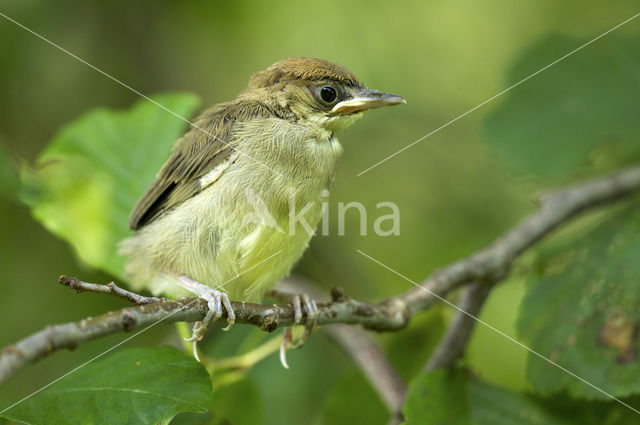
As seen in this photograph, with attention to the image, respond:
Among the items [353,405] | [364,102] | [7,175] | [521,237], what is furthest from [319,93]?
[353,405]

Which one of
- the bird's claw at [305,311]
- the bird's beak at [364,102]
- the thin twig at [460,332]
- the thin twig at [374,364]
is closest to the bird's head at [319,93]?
the bird's beak at [364,102]

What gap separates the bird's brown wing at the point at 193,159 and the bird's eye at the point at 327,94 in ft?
1.00

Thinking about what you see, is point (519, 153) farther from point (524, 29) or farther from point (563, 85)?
point (524, 29)

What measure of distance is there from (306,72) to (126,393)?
182cm

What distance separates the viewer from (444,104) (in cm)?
647

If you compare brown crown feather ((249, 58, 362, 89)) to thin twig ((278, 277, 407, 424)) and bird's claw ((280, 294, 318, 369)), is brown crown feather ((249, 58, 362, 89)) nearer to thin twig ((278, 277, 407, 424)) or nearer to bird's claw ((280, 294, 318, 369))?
bird's claw ((280, 294, 318, 369))

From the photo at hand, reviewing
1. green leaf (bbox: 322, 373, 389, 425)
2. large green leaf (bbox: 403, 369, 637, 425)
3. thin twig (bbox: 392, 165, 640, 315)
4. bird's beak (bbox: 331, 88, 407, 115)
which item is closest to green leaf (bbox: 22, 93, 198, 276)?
bird's beak (bbox: 331, 88, 407, 115)

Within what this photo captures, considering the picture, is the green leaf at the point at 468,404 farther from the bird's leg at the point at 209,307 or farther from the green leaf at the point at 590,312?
the bird's leg at the point at 209,307

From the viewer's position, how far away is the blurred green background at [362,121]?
179 inches

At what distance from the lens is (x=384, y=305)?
A: 291 centimetres

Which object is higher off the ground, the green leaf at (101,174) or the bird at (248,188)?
the green leaf at (101,174)

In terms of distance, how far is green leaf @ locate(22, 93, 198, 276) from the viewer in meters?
3.45

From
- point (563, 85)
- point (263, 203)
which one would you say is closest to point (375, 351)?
point (263, 203)

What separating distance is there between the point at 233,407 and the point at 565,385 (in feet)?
5.34
